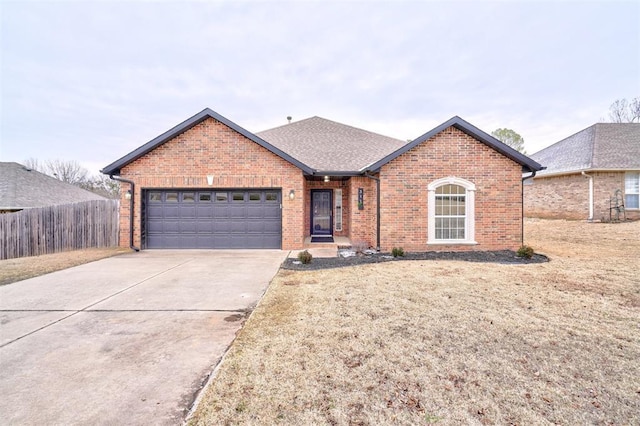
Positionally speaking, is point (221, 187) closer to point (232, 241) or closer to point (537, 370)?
point (232, 241)

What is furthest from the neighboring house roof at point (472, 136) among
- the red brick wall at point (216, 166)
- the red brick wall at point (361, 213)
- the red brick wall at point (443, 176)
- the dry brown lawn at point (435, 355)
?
the dry brown lawn at point (435, 355)

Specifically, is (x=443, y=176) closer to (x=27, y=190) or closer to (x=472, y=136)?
(x=472, y=136)

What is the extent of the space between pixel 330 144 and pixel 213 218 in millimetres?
6718

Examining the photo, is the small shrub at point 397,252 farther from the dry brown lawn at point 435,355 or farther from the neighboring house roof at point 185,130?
the neighboring house roof at point 185,130

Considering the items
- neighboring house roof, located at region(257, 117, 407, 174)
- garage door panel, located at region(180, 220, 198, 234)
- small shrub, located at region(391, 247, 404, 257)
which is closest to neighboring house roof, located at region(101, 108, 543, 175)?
neighboring house roof, located at region(257, 117, 407, 174)

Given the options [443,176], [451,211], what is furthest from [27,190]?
[451,211]

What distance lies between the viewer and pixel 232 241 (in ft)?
37.0

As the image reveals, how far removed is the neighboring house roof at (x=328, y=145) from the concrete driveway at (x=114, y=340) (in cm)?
535

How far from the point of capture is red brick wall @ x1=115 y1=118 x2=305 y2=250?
10961mm

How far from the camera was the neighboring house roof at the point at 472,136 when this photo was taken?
9.92m

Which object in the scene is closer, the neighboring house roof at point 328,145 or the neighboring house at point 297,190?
the neighboring house roof at point 328,145

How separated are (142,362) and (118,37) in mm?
17031

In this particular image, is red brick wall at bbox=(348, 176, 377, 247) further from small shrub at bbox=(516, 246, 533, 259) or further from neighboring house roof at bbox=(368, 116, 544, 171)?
small shrub at bbox=(516, 246, 533, 259)

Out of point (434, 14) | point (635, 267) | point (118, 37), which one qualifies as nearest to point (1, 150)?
point (118, 37)
